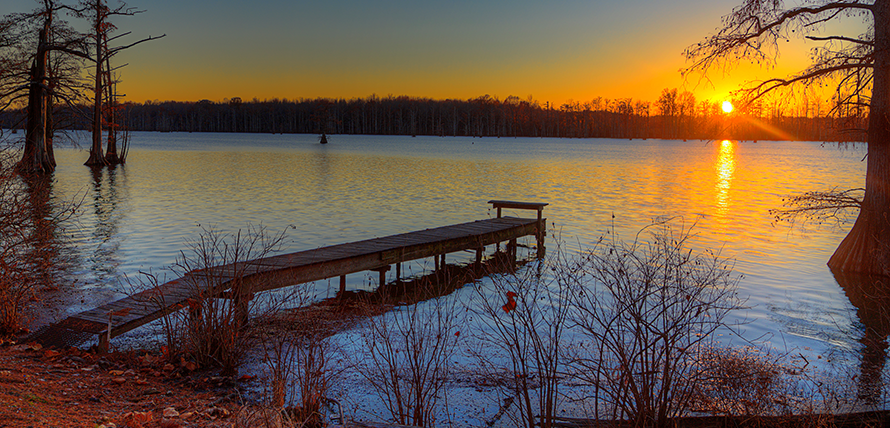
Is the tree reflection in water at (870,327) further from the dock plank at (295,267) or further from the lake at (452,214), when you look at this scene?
the dock plank at (295,267)

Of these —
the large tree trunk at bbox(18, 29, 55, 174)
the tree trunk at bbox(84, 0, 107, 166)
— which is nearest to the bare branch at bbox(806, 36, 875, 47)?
the large tree trunk at bbox(18, 29, 55, 174)

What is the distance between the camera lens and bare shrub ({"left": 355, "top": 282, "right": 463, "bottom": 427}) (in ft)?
16.4

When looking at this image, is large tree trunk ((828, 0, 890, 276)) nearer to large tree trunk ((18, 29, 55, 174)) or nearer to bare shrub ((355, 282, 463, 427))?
bare shrub ((355, 282, 463, 427))

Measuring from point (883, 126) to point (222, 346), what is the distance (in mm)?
13058

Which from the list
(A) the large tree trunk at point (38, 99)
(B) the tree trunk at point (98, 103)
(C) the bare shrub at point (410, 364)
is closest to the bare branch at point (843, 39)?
(C) the bare shrub at point (410, 364)

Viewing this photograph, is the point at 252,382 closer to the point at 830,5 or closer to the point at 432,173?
the point at 830,5

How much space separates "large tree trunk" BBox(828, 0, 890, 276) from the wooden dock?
23.8 feet

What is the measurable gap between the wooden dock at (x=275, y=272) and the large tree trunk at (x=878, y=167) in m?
7.24

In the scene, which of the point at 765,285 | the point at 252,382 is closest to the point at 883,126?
the point at 765,285

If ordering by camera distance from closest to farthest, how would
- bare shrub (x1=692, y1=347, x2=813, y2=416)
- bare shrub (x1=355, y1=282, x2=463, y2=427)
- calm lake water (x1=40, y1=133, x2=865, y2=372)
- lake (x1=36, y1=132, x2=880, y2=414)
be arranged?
bare shrub (x1=355, y1=282, x2=463, y2=427), bare shrub (x1=692, y1=347, x2=813, y2=416), lake (x1=36, y1=132, x2=880, y2=414), calm lake water (x1=40, y1=133, x2=865, y2=372)

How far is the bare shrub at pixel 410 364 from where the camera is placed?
501 centimetres

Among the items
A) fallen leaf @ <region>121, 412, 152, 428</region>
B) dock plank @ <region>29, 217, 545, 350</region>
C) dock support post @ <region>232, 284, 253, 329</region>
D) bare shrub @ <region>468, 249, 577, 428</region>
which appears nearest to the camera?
fallen leaf @ <region>121, 412, 152, 428</region>

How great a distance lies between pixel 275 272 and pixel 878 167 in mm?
12039

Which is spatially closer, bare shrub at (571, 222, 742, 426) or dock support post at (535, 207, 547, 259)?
bare shrub at (571, 222, 742, 426)
